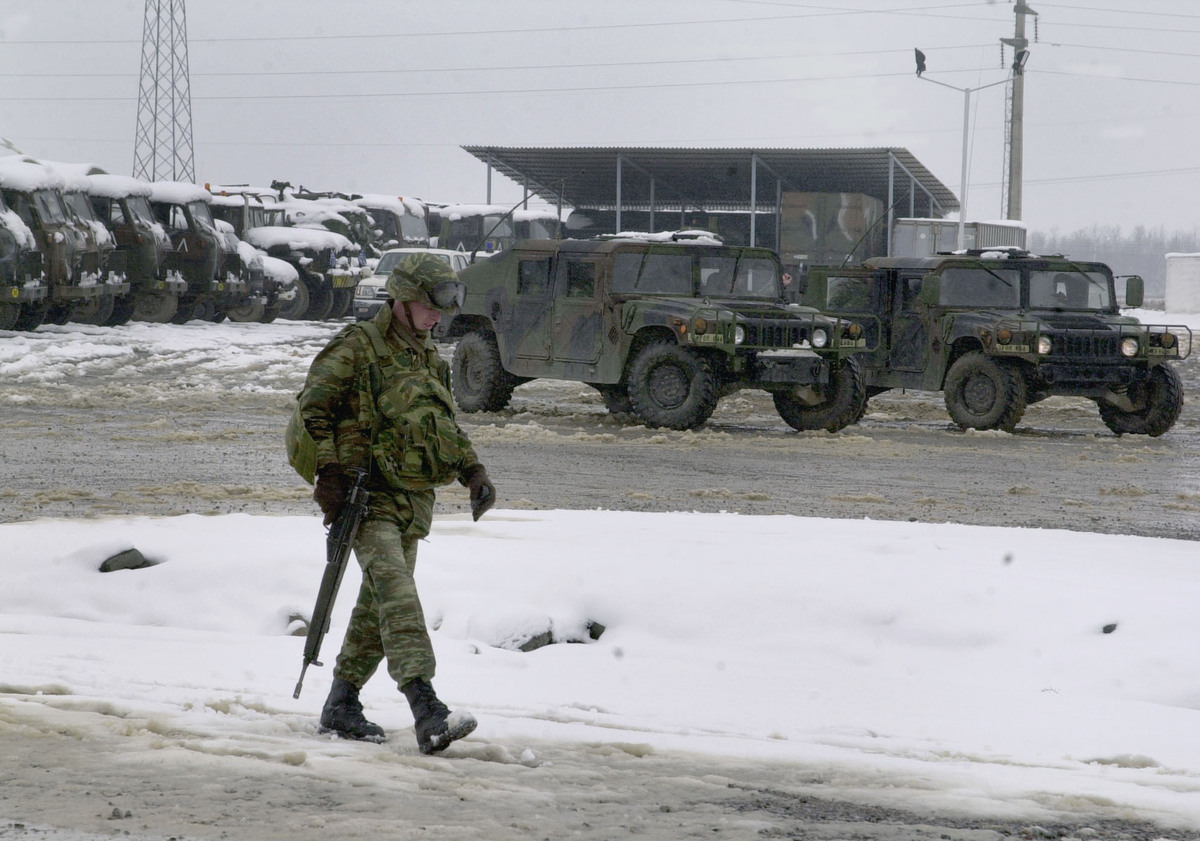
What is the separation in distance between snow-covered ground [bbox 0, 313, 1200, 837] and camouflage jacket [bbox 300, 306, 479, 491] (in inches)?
31.0

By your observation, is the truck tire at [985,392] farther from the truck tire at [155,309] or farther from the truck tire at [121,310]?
the truck tire at [155,309]

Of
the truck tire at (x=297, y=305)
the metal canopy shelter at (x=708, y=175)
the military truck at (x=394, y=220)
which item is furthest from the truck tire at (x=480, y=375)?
the metal canopy shelter at (x=708, y=175)

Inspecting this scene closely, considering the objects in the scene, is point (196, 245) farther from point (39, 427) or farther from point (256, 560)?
point (256, 560)

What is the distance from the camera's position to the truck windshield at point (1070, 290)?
15.3 m

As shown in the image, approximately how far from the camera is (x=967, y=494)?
34.8 feet

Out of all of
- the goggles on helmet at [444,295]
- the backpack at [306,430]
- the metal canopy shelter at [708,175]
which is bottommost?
the backpack at [306,430]

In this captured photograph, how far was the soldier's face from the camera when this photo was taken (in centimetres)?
467

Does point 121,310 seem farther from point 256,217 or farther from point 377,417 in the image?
point 377,417

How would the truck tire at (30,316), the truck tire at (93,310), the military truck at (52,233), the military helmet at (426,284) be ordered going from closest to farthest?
the military helmet at (426,284) < the military truck at (52,233) < the truck tire at (30,316) < the truck tire at (93,310)

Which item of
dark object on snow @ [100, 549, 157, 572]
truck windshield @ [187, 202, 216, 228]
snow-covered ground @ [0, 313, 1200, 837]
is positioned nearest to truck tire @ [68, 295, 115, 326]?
truck windshield @ [187, 202, 216, 228]

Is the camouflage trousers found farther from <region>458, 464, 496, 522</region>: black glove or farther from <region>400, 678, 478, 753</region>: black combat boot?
<region>458, 464, 496, 522</region>: black glove

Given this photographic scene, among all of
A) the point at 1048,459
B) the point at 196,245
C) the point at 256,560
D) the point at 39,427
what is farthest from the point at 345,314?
the point at 256,560

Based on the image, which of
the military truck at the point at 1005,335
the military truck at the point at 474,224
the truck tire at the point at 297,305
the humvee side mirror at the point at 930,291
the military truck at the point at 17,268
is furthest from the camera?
the military truck at the point at 474,224

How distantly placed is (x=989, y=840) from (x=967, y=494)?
699 cm
